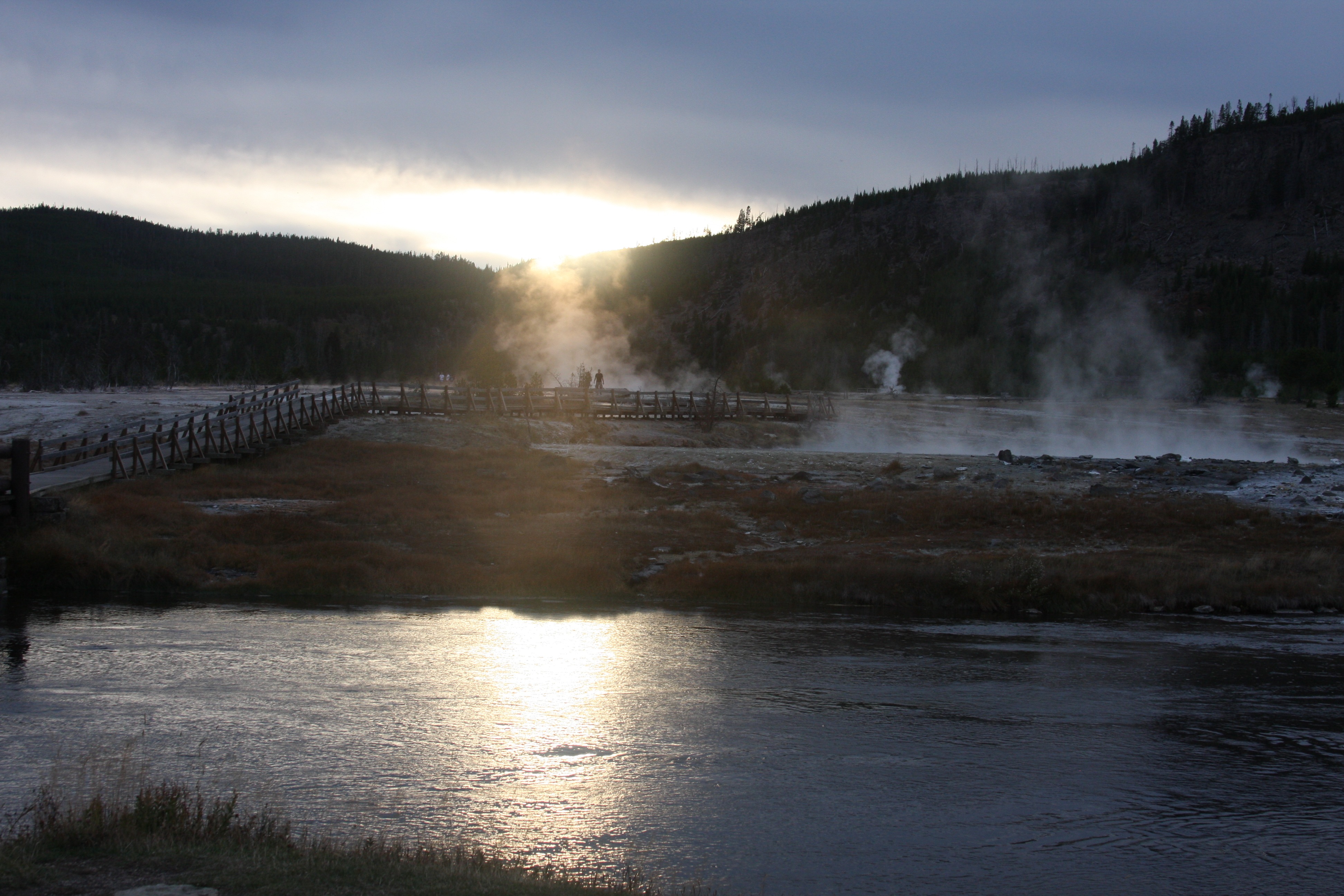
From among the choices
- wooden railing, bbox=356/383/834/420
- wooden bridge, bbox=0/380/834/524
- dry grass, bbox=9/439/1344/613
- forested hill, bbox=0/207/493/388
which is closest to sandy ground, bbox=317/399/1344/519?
wooden railing, bbox=356/383/834/420

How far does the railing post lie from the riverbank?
13.9 m

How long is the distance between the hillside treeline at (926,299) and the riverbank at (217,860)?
83.3 m

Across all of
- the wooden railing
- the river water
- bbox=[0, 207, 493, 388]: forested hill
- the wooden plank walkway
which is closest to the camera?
the river water

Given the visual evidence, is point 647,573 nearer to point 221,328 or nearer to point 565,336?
point 565,336

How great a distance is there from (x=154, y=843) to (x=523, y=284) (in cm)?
17749

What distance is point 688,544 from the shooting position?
23.5 m

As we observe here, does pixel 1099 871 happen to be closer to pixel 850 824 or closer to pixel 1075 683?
pixel 850 824

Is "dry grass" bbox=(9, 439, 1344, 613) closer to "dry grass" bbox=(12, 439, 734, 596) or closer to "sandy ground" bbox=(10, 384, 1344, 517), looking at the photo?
"dry grass" bbox=(12, 439, 734, 596)

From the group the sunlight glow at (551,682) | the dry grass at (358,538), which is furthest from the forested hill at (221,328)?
the sunlight glow at (551,682)

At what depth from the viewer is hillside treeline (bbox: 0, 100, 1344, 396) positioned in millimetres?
113438

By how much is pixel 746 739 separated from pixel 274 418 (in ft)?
110

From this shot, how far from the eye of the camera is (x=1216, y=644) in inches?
651

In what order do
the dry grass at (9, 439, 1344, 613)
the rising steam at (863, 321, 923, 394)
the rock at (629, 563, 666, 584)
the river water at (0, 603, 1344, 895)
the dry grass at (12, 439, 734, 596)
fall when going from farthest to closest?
the rising steam at (863, 321, 923, 394) → the rock at (629, 563, 666, 584) → the dry grass at (9, 439, 1344, 613) → the dry grass at (12, 439, 734, 596) → the river water at (0, 603, 1344, 895)

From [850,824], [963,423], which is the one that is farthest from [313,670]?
[963,423]
